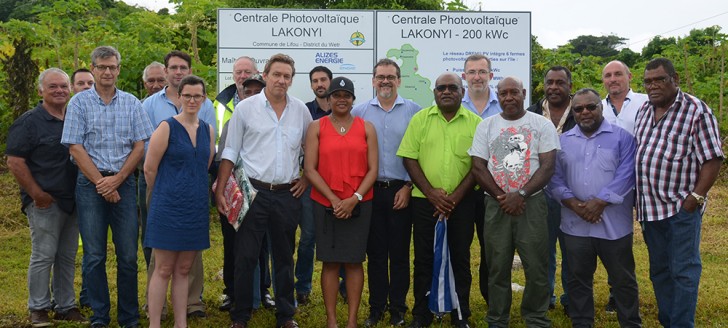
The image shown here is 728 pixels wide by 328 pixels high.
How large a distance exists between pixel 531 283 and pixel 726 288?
3.38 metres

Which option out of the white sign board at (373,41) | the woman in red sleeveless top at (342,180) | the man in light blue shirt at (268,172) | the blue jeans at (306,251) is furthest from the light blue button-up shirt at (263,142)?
the white sign board at (373,41)

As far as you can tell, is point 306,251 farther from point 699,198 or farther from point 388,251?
point 699,198

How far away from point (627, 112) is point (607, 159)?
111cm

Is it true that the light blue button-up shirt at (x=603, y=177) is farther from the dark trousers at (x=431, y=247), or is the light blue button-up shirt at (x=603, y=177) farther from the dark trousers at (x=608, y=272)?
the dark trousers at (x=431, y=247)

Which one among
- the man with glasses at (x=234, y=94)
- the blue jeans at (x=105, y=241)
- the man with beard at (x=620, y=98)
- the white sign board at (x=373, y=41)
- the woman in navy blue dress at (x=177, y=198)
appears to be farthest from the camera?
the white sign board at (x=373, y=41)

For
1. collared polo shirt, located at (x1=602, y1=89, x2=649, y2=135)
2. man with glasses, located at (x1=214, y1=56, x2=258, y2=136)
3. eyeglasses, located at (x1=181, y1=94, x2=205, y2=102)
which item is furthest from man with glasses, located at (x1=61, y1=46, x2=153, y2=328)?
collared polo shirt, located at (x1=602, y1=89, x2=649, y2=135)

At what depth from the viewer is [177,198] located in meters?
5.25

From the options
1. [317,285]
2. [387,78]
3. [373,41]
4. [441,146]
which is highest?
[373,41]

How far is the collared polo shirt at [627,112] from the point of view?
626cm

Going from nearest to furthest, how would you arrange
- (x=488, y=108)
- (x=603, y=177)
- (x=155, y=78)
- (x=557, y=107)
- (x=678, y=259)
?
(x=678, y=259) → (x=603, y=177) → (x=557, y=107) → (x=488, y=108) → (x=155, y=78)

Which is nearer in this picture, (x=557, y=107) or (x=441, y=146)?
(x=441, y=146)

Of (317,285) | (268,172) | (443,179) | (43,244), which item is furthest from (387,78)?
(43,244)

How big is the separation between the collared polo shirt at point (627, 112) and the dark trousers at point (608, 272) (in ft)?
4.04

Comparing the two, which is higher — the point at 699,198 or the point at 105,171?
the point at 105,171
